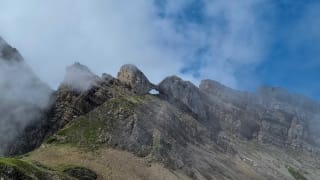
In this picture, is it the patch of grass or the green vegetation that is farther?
the patch of grass

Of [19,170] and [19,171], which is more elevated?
[19,170]

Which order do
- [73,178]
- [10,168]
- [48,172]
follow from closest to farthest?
[10,168], [48,172], [73,178]

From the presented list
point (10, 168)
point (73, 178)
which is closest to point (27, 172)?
point (10, 168)

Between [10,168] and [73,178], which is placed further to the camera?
[73,178]

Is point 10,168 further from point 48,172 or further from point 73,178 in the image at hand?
point 73,178

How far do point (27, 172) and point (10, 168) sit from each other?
33.4ft

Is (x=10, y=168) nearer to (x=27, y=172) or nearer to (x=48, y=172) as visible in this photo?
(x=27, y=172)

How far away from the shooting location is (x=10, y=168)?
503ft

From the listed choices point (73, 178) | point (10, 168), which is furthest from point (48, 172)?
point (10, 168)

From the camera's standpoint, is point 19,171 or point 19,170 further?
point 19,170

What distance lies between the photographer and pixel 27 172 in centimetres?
16300

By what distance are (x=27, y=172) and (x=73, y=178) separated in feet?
105

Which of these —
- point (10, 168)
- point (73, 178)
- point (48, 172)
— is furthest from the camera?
point (73, 178)

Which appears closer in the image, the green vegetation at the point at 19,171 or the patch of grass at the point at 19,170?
the green vegetation at the point at 19,171
